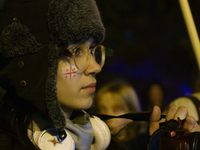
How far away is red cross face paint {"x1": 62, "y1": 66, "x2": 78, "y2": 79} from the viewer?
2.77 ft

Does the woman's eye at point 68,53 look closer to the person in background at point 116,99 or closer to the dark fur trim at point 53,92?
the dark fur trim at point 53,92

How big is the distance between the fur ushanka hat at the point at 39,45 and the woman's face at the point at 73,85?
6cm

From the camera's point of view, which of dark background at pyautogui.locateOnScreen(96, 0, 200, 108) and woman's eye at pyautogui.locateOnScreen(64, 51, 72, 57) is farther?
dark background at pyautogui.locateOnScreen(96, 0, 200, 108)

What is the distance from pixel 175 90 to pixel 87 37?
1.08 m

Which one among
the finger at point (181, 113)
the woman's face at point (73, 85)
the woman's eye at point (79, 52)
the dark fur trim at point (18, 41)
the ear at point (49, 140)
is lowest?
the finger at point (181, 113)

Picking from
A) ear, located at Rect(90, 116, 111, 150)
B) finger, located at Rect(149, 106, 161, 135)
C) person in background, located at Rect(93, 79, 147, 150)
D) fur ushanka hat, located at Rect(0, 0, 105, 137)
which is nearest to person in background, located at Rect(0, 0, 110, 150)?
fur ushanka hat, located at Rect(0, 0, 105, 137)

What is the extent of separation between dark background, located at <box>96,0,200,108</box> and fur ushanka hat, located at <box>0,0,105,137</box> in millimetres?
1022

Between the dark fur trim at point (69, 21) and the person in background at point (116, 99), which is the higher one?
the dark fur trim at point (69, 21)

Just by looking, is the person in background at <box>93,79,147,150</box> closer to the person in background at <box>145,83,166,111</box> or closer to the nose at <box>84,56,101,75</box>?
the person in background at <box>145,83,166,111</box>

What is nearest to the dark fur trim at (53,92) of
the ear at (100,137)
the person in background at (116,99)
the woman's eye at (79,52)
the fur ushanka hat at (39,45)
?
the fur ushanka hat at (39,45)

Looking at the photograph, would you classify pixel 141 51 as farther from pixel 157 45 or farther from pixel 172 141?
pixel 172 141

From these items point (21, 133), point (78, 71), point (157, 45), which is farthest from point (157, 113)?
point (157, 45)

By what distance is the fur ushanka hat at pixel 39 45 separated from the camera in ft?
2.58

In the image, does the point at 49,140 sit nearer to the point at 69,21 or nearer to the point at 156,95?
the point at 69,21
